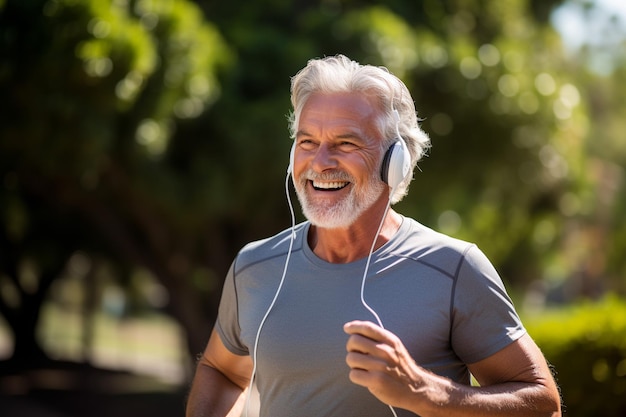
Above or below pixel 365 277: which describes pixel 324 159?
above

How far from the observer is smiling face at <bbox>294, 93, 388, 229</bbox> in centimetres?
279

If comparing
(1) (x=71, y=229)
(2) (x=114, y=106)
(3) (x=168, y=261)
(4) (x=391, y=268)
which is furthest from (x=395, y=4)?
(4) (x=391, y=268)

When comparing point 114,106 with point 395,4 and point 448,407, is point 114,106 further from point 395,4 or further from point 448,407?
point 448,407

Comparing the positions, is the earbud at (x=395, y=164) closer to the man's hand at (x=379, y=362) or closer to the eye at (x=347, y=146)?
the eye at (x=347, y=146)

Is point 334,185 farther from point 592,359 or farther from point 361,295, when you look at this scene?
point 592,359

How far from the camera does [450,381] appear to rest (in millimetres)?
→ 2486

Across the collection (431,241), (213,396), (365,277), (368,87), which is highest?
(368,87)

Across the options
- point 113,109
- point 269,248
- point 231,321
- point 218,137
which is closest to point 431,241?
point 269,248

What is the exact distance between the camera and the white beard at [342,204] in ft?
9.20

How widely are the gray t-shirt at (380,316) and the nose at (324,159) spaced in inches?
10.2

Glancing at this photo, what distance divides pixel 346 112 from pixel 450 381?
79cm

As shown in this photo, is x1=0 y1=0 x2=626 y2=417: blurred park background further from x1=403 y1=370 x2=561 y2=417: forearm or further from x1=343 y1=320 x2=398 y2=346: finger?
x1=343 y1=320 x2=398 y2=346: finger

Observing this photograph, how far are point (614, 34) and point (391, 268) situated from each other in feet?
148

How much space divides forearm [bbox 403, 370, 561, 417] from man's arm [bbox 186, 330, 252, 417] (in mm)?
787
